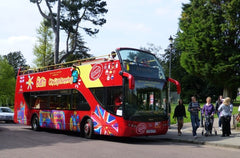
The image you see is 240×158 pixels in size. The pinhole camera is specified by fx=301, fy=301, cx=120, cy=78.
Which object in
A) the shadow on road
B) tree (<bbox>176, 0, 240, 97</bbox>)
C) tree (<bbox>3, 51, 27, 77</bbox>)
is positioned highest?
tree (<bbox>3, 51, 27, 77</bbox>)

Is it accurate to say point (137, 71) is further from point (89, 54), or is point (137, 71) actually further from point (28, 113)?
point (89, 54)

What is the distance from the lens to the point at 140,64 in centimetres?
1237

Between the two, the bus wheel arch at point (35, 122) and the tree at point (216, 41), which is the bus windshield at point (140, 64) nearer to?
the bus wheel arch at point (35, 122)

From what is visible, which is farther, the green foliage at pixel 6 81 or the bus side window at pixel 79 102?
the green foliage at pixel 6 81

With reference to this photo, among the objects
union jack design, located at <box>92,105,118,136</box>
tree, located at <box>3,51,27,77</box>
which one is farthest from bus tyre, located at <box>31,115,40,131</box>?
tree, located at <box>3,51,27,77</box>

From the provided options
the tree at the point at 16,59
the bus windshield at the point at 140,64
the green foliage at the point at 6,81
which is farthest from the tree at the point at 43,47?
the tree at the point at 16,59

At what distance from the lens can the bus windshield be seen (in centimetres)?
1202

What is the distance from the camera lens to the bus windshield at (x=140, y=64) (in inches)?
473

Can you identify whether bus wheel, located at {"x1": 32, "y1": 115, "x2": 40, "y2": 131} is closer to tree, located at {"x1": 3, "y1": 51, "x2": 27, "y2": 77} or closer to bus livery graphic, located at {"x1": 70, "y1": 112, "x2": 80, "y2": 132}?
bus livery graphic, located at {"x1": 70, "y1": 112, "x2": 80, "y2": 132}

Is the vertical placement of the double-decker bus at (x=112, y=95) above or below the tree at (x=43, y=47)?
below

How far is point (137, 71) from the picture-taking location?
39.6ft

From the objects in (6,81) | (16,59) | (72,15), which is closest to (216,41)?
(72,15)

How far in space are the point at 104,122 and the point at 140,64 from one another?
2.80 metres

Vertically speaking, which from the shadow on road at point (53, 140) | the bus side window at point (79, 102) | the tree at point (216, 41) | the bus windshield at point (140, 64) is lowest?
the shadow on road at point (53, 140)
